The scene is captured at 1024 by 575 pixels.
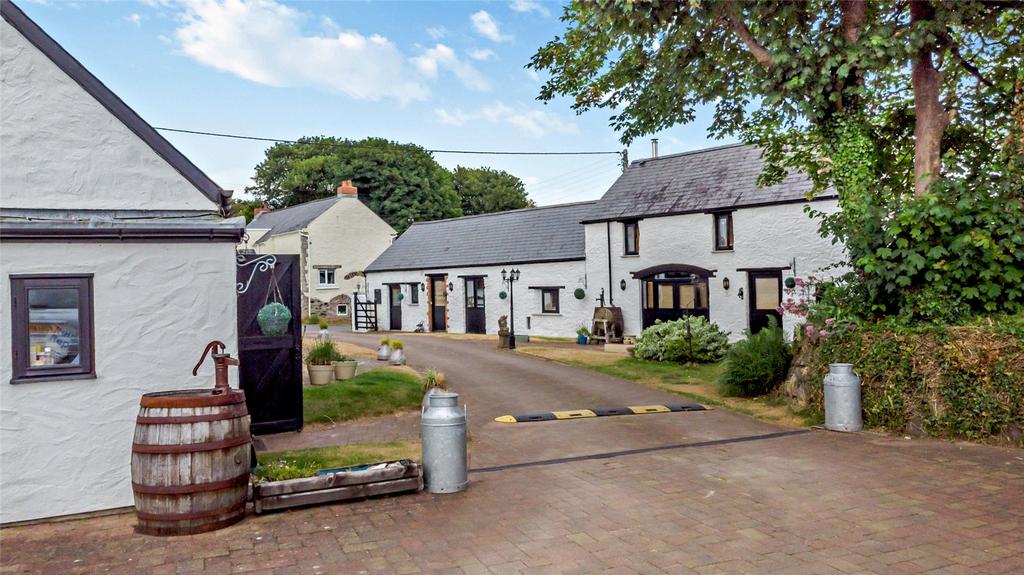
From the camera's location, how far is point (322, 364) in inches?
505

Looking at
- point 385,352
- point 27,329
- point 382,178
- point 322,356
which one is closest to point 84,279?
point 27,329

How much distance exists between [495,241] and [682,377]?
15.4 m

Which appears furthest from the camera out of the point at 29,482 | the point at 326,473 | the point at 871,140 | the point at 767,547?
the point at 871,140

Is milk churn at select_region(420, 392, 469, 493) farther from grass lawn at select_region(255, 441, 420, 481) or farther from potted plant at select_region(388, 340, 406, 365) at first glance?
potted plant at select_region(388, 340, 406, 365)

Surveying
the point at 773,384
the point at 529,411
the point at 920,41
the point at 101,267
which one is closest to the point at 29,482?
the point at 101,267

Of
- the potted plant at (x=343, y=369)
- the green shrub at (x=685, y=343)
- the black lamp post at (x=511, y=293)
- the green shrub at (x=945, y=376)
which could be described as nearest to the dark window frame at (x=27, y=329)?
the potted plant at (x=343, y=369)

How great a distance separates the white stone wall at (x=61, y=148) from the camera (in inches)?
261

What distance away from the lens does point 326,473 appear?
6.62 metres

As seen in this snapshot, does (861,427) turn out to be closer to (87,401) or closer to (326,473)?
(326,473)

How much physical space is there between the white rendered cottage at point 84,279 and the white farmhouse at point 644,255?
13776 mm

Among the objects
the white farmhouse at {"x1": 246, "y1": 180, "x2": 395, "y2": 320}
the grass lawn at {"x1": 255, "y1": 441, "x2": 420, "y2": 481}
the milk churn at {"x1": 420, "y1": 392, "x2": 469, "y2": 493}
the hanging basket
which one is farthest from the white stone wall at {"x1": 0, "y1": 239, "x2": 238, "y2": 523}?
the white farmhouse at {"x1": 246, "y1": 180, "x2": 395, "y2": 320}

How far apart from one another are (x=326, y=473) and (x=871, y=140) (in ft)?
33.0

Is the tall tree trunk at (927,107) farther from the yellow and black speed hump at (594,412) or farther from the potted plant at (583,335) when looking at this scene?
the potted plant at (583,335)

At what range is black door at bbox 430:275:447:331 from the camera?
3141cm
